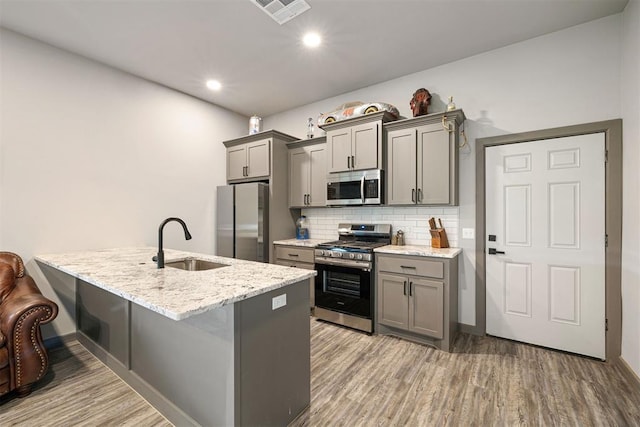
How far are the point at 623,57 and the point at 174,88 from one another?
4.71 metres

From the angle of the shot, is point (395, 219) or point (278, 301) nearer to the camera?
point (278, 301)

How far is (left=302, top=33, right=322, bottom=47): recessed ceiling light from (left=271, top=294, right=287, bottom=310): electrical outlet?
2383mm

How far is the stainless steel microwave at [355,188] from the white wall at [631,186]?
2030mm

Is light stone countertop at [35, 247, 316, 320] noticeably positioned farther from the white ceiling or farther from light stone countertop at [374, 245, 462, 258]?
the white ceiling

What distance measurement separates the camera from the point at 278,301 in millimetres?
1661

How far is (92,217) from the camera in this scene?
304cm

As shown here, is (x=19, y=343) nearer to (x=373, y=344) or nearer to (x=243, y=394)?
(x=243, y=394)

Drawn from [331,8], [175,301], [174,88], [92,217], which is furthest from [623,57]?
[92,217]

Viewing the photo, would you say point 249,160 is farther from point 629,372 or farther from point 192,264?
point 629,372

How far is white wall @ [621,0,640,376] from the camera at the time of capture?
2096 mm

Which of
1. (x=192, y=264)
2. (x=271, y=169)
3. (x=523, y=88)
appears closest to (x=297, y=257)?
(x=271, y=169)

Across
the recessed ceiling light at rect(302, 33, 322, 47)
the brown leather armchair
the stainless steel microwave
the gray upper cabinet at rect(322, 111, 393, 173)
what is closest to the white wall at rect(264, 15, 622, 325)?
the gray upper cabinet at rect(322, 111, 393, 173)

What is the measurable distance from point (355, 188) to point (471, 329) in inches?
79.2

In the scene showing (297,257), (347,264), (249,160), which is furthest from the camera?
(249,160)
